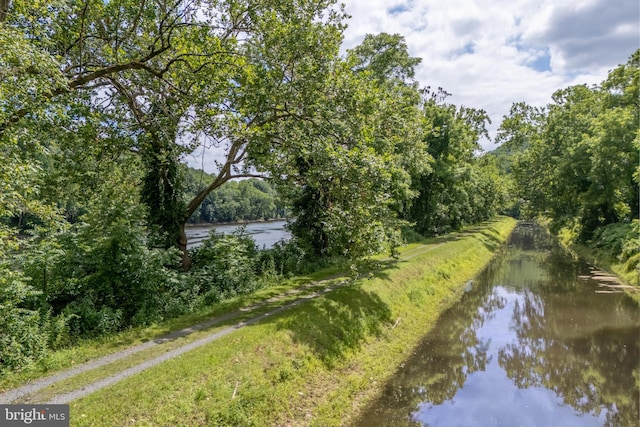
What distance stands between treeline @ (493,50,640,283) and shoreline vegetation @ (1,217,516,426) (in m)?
16.3

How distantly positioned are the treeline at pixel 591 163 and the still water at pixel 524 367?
24.2 feet

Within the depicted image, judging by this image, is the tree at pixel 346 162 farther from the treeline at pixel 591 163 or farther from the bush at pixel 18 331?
the treeline at pixel 591 163

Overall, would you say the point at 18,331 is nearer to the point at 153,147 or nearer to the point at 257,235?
the point at 153,147

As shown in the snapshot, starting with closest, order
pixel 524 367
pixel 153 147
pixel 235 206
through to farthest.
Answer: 1. pixel 524 367
2. pixel 153 147
3. pixel 235 206

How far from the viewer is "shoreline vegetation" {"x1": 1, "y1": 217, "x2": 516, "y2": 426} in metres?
7.52

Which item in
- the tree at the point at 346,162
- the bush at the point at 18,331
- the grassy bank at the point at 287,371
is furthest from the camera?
the tree at the point at 346,162

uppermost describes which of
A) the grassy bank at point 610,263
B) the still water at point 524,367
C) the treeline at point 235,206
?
the treeline at point 235,206

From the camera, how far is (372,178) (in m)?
13.8

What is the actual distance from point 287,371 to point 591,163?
1246 inches

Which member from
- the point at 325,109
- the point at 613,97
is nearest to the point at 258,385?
the point at 325,109

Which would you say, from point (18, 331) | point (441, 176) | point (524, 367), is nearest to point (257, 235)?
point (441, 176)

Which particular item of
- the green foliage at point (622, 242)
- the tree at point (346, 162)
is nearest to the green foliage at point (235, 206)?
the green foliage at point (622, 242)

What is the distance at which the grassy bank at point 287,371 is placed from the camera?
745 centimetres

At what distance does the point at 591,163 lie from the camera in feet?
100
